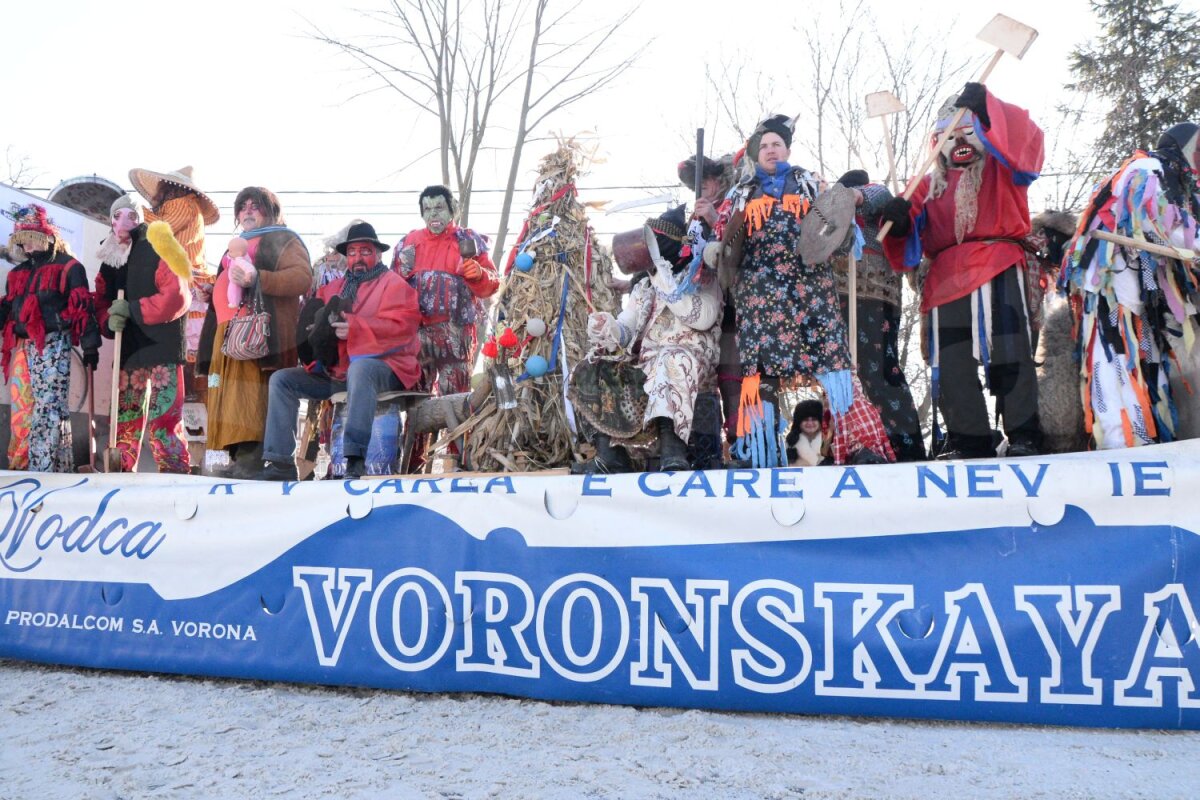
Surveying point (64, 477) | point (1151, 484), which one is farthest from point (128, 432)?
point (1151, 484)

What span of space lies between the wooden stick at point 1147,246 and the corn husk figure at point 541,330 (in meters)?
2.16

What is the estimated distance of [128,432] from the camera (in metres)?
5.18

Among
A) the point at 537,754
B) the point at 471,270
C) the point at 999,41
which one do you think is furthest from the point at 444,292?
the point at 537,754

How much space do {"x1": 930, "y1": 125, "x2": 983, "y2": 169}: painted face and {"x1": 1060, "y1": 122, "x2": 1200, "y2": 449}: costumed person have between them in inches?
19.1

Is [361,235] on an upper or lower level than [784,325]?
upper

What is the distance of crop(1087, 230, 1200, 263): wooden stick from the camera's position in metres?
3.23

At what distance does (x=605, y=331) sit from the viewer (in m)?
3.88

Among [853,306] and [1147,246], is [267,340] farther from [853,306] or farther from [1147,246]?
[1147,246]

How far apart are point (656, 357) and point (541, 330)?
2.80ft

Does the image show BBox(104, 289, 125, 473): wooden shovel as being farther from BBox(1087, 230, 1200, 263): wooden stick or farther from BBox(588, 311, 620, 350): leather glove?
BBox(1087, 230, 1200, 263): wooden stick

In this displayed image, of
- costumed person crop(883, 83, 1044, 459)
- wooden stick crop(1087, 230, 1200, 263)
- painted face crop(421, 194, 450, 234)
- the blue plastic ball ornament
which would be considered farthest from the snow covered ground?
painted face crop(421, 194, 450, 234)

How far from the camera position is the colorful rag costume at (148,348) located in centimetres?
505

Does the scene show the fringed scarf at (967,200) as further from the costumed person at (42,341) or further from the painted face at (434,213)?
the costumed person at (42,341)

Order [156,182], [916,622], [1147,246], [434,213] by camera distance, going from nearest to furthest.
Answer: [916,622] < [1147,246] < [434,213] < [156,182]
